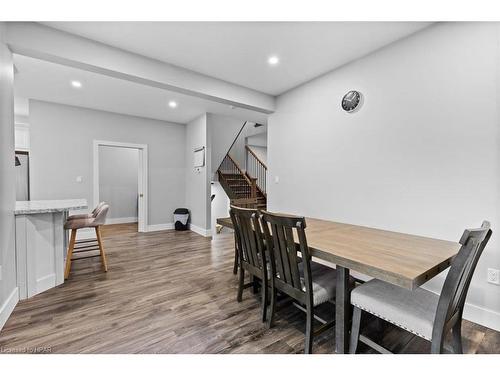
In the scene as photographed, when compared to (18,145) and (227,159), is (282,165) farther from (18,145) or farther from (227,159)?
(18,145)

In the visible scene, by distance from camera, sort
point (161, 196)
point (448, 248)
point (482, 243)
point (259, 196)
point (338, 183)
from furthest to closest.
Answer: point (259, 196) → point (161, 196) → point (338, 183) → point (448, 248) → point (482, 243)

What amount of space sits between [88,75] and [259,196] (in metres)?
4.54

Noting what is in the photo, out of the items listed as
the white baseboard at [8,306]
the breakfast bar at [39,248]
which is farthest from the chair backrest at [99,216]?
the white baseboard at [8,306]

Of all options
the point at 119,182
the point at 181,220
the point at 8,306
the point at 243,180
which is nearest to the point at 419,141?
the point at 8,306

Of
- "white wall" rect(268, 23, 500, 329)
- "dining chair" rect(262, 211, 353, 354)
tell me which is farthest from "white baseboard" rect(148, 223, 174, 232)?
"dining chair" rect(262, 211, 353, 354)

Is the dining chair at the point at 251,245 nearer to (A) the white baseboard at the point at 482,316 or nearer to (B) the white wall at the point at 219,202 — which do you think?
(A) the white baseboard at the point at 482,316

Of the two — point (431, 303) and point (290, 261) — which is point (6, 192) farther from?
point (431, 303)

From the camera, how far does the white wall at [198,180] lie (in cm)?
475

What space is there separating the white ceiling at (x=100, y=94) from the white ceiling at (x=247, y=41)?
3.53ft

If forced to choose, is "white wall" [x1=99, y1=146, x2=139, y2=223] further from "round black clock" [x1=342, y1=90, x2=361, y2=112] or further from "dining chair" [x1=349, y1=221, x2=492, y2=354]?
"dining chair" [x1=349, y1=221, x2=492, y2=354]

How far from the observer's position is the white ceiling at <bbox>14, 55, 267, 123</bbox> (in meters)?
2.99

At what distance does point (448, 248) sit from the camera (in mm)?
1514

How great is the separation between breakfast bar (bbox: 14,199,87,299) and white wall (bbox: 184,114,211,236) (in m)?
2.45
